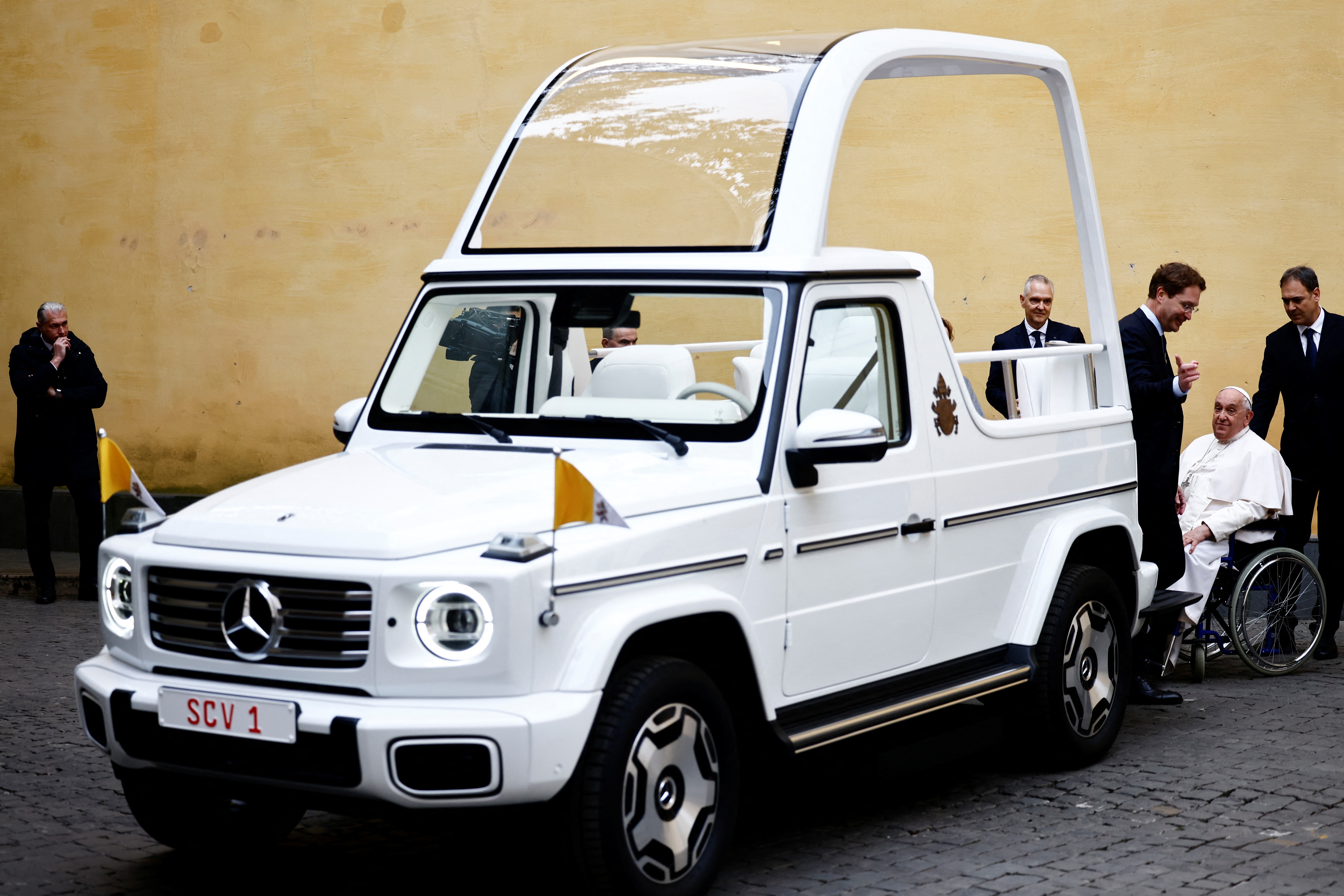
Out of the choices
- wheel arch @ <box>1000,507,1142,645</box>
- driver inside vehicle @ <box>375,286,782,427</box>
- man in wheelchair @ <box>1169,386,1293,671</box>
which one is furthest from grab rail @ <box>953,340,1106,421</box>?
driver inside vehicle @ <box>375,286,782,427</box>

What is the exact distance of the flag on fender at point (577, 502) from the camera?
442cm

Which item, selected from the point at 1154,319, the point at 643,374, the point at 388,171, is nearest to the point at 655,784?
the point at 643,374

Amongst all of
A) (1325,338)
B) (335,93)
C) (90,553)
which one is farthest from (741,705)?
(335,93)

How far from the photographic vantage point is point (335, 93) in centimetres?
1384

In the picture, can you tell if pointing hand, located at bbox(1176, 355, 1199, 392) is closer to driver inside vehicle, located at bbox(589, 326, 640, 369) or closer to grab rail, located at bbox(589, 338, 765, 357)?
grab rail, located at bbox(589, 338, 765, 357)

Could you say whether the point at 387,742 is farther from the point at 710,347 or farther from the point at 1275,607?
the point at 1275,607

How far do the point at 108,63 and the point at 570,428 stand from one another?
36.0 feet

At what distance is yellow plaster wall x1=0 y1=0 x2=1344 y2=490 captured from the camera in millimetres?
11273

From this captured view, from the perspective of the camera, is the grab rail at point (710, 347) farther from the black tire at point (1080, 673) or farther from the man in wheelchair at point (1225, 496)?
the man in wheelchair at point (1225, 496)

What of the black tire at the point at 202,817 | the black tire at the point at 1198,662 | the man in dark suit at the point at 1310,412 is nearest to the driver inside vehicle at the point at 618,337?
the black tire at the point at 202,817

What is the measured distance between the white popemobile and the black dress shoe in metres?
1.04

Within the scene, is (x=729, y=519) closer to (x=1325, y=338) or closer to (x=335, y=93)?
(x=1325, y=338)

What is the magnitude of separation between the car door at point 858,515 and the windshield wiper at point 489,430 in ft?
3.11

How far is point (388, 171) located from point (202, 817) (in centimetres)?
908
